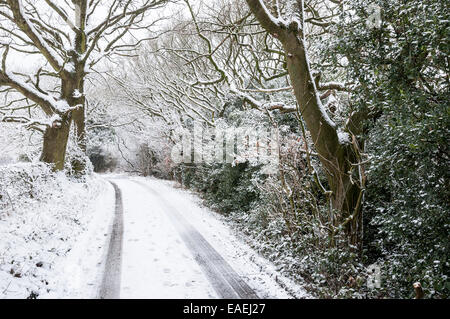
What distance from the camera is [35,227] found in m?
6.53

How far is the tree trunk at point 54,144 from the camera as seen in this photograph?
A: 32.4ft

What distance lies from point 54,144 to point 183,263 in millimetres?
7416

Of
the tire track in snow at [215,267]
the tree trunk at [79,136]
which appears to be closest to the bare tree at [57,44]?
the tree trunk at [79,136]

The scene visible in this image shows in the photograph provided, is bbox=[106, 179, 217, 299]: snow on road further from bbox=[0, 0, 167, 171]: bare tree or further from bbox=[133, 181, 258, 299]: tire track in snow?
bbox=[0, 0, 167, 171]: bare tree

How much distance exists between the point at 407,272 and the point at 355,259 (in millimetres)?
1044

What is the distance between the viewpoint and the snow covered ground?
4539mm

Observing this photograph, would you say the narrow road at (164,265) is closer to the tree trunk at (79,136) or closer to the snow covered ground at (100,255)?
the snow covered ground at (100,255)

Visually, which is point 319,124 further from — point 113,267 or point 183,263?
point 113,267

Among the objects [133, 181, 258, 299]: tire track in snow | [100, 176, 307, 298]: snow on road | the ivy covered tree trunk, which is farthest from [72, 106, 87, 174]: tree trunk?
the ivy covered tree trunk

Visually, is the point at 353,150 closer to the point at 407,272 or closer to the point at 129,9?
the point at 407,272

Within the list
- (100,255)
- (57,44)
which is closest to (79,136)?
(57,44)

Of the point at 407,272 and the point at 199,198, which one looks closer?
the point at 407,272
